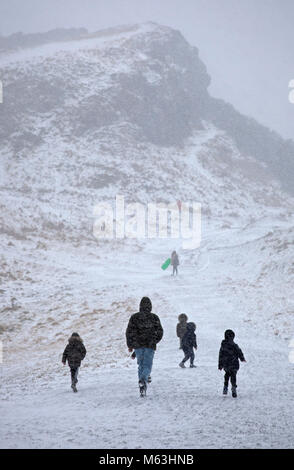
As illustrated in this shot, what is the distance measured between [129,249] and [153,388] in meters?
32.5

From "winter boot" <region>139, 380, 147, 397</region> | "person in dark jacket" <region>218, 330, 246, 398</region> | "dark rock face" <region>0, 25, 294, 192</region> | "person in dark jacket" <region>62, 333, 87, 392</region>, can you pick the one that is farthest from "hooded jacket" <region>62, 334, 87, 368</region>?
"dark rock face" <region>0, 25, 294, 192</region>

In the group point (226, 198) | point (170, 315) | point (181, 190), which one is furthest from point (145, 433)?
point (226, 198)

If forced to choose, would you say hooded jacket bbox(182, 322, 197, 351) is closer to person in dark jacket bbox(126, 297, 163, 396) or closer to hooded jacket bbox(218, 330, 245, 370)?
hooded jacket bbox(218, 330, 245, 370)

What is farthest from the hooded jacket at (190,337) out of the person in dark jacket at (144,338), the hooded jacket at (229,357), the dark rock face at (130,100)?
the dark rock face at (130,100)

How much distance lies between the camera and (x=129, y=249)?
40875 millimetres

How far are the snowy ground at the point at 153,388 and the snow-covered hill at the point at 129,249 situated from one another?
2.1 inches

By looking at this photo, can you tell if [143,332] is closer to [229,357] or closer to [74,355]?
[229,357]

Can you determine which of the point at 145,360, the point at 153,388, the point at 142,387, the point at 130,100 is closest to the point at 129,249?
the point at 153,388

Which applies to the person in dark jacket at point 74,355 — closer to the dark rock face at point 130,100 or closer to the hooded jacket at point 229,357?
the hooded jacket at point 229,357

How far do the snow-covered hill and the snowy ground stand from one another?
0.05 metres

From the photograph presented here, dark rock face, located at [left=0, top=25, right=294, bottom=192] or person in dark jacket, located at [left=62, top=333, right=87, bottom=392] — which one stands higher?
dark rock face, located at [left=0, top=25, right=294, bottom=192]

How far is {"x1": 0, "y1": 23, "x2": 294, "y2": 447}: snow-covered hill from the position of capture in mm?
7166

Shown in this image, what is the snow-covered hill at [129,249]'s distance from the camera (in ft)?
23.5

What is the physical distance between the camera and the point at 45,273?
28.0m
